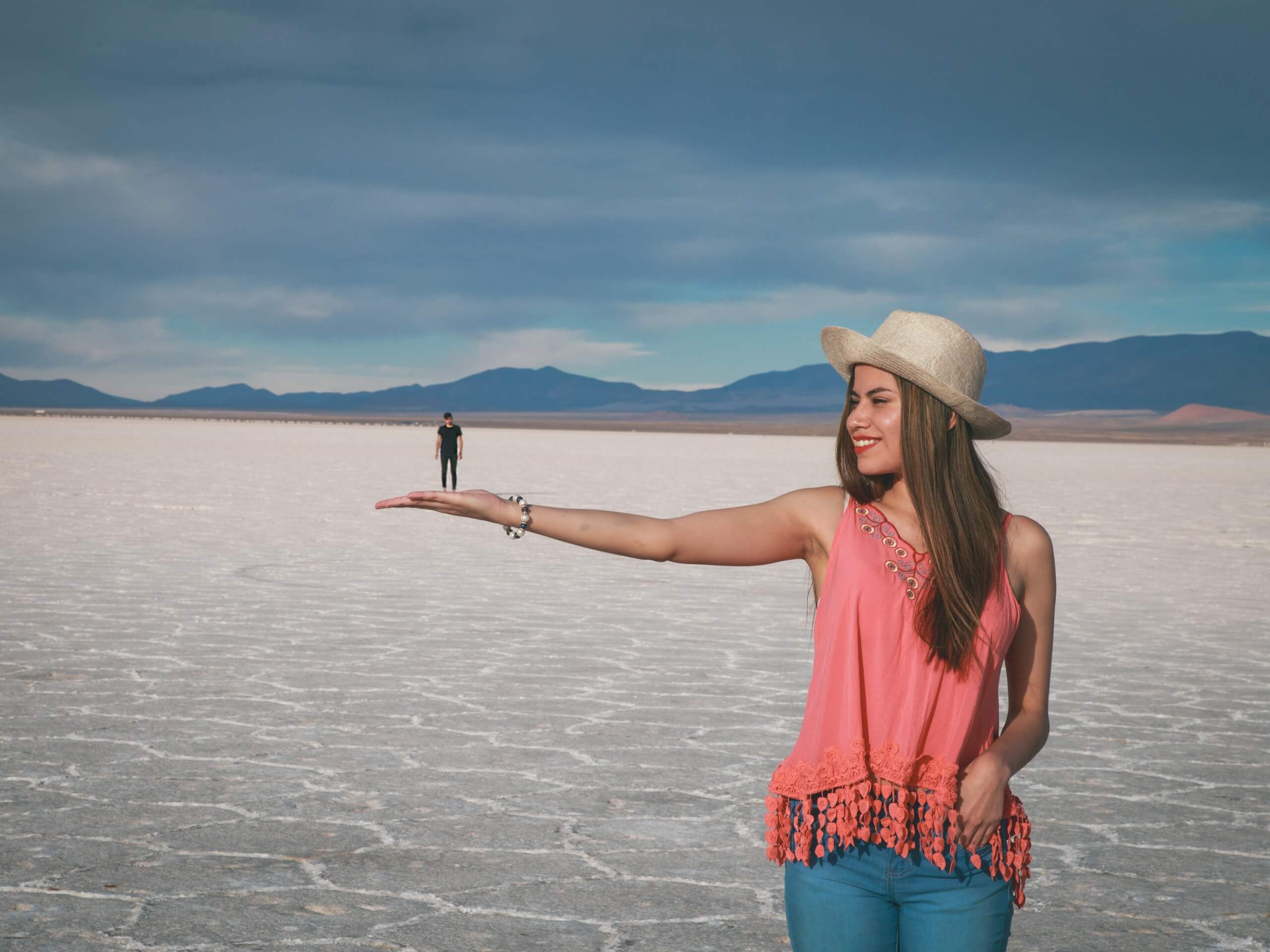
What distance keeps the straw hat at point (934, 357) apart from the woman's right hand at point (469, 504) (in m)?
0.68

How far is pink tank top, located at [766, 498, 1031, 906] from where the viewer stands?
2.20 metres

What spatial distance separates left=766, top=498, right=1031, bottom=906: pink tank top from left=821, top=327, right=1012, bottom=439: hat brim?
0.25 meters

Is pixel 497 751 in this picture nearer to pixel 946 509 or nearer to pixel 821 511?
pixel 821 511

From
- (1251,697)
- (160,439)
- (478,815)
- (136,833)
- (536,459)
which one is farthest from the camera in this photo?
(160,439)

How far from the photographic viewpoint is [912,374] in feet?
7.59

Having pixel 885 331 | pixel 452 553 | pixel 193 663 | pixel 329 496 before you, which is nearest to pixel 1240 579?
pixel 452 553

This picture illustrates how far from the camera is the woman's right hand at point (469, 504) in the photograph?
2543 millimetres

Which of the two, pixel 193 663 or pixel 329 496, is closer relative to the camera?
pixel 193 663

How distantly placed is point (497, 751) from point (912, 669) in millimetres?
3916

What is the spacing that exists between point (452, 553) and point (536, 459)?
31.7 meters

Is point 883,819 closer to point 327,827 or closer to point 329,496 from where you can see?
point 327,827

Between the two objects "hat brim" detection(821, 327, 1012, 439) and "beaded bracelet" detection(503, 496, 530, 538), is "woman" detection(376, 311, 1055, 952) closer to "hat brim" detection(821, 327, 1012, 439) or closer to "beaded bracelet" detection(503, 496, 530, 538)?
"hat brim" detection(821, 327, 1012, 439)

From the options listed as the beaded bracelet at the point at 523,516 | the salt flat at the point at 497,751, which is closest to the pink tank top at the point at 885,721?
the beaded bracelet at the point at 523,516

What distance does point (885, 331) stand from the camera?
238cm
